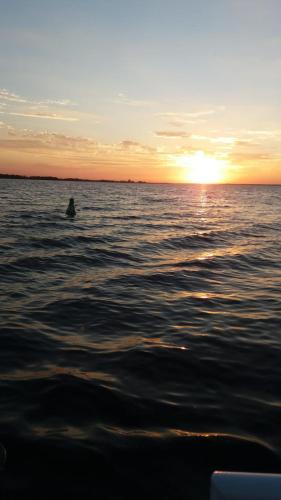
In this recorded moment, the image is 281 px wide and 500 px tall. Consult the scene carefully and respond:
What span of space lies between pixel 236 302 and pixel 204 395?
6387 millimetres

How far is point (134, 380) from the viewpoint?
7234 millimetres

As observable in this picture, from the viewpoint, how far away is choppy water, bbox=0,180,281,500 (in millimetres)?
4938

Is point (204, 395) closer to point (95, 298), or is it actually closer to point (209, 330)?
point (209, 330)

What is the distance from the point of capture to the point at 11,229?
2723cm

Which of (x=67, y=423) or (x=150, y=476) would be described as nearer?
(x=150, y=476)

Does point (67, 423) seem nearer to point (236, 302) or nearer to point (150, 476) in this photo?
point (150, 476)

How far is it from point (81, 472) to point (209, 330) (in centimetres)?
577

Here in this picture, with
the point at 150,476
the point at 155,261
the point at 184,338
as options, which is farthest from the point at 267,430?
the point at 155,261

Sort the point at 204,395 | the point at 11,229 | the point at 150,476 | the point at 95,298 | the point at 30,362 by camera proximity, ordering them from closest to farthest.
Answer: the point at 150,476, the point at 204,395, the point at 30,362, the point at 95,298, the point at 11,229

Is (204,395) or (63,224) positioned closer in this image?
(204,395)

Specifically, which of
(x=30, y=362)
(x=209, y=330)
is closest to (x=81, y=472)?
(x=30, y=362)

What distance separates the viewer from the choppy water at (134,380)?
4.94 meters

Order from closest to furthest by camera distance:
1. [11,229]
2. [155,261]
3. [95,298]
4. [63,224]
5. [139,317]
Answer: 1. [139,317]
2. [95,298]
3. [155,261]
4. [11,229]
5. [63,224]

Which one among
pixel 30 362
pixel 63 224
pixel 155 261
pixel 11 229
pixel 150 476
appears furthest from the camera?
pixel 63 224
